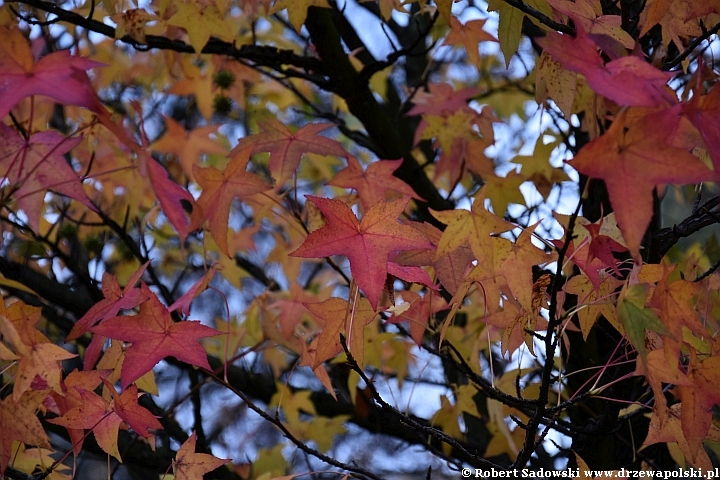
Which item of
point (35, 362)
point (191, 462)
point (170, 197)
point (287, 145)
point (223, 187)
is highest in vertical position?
point (287, 145)

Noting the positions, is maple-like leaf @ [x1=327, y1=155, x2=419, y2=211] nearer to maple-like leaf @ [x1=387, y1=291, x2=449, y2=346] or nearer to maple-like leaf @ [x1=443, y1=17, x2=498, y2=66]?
maple-like leaf @ [x1=387, y1=291, x2=449, y2=346]

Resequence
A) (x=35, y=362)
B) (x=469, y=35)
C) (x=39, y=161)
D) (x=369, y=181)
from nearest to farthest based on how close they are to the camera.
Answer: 1. (x=35, y=362)
2. (x=39, y=161)
3. (x=369, y=181)
4. (x=469, y=35)

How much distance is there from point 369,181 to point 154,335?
1.87ft

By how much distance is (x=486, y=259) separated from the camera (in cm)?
98

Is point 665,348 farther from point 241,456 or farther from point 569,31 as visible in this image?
point 241,456

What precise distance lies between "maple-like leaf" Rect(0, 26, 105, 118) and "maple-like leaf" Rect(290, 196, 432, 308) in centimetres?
37

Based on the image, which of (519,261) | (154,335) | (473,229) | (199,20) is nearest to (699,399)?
(519,261)

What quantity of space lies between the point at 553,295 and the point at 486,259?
173 millimetres

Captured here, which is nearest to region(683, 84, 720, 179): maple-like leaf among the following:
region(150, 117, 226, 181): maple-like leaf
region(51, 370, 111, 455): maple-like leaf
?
region(51, 370, 111, 455): maple-like leaf

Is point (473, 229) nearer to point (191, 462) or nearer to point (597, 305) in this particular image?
point (597, 305)

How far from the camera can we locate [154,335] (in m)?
1.17

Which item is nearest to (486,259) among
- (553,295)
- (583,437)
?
(553,295)

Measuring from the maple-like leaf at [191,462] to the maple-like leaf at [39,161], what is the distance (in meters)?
0.49

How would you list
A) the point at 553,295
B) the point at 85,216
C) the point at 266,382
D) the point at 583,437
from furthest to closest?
1. the point at 85,216
2. the point at 266,382
3. the point at 583,437
4. the point at 553,295
